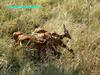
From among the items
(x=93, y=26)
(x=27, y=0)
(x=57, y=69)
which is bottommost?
(x=57, y=69)

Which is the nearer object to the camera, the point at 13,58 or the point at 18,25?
the point at 13,58

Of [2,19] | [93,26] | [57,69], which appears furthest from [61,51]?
[2,19]

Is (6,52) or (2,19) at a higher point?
(2,19)

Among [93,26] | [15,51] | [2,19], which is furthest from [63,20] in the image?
[15,51]

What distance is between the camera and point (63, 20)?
4.60 meters

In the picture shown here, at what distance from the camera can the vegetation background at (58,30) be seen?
3275 mm

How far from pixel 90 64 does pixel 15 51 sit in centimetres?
90

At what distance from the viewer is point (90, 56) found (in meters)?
3.34

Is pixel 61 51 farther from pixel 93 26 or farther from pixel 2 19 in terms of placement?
pixel 2 19

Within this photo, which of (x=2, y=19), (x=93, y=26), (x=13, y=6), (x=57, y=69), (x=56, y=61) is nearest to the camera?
(x=57, y=69)

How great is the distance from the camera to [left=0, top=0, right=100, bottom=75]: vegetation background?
10.7ft

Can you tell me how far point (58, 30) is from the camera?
4262 mm

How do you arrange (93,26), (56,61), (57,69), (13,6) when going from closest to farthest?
(57,69) < (56,61) < (93,26) < (13,6)

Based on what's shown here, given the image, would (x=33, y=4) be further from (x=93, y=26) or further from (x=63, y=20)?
(x=93, y=26)
